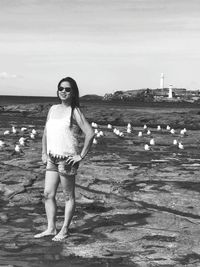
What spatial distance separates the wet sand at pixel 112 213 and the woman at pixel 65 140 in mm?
669

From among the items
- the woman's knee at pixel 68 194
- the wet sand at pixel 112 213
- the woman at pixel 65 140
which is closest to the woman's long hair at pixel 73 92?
the woman at pixel 65 140

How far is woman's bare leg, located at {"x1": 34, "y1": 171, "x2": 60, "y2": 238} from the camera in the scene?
758 centimetres

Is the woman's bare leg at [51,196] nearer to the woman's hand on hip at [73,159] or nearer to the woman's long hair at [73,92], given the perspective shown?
the woman's hand on hip at [73,159]

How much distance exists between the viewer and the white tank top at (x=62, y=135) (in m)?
7.40

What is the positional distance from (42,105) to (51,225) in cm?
5184

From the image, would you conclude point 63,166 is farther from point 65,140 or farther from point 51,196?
point 51,196

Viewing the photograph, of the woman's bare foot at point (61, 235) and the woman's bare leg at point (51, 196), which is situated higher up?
the woman's bare leg at point (51, 196)

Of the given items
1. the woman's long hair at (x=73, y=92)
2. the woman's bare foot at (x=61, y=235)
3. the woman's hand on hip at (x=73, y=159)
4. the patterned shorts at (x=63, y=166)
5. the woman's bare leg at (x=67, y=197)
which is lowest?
the woman's bare foot at (x=61, y=235)

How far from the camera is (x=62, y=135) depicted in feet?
24.3

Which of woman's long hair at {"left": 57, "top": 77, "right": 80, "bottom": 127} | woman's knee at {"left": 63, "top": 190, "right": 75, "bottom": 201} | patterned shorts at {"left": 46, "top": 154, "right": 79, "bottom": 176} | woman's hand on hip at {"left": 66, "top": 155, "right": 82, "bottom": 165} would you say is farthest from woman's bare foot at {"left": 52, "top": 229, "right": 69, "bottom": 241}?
woman's long hair at {"left": 57, "top": 77, "right": 80, "bottom": 127}

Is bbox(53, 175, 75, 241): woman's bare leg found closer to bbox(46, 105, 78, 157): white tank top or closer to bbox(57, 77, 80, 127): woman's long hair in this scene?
bbox(46, 105, 78, 157): white tank top

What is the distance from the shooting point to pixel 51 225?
7727 mm

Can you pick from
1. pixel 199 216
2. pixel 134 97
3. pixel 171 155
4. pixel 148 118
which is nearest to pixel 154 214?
pixel 199 216

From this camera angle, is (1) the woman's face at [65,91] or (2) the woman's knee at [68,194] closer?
(1) the woman's face at [65,91]
